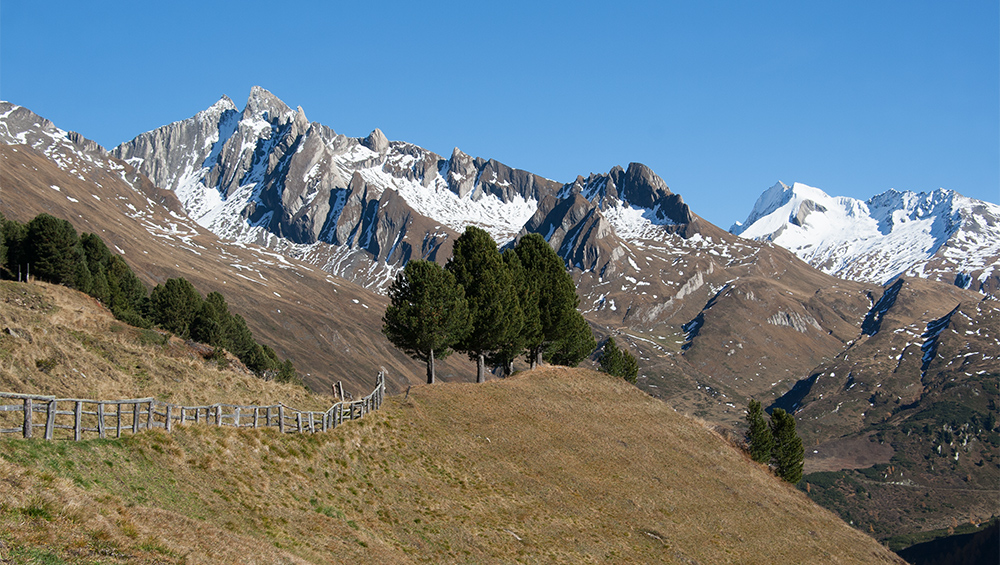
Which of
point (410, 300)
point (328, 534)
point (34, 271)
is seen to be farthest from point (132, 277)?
point (328, 534)

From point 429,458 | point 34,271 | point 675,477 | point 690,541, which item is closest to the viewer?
point 429,458

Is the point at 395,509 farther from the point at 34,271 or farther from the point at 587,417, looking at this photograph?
the point at 34,271

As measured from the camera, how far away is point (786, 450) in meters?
98.7

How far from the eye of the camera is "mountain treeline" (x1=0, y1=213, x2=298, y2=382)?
8200 centimetres

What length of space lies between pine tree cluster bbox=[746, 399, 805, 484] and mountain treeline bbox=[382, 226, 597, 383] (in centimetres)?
3034

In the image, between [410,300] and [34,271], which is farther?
[34,271]

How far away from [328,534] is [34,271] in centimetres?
7336

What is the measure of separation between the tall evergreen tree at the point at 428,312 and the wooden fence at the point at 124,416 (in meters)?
17.4

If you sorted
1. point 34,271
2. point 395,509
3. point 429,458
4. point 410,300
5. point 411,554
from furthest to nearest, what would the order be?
1. point 34,271
2. point 410,300
3. point 429,458
4. point 395,509
5. point 411,554

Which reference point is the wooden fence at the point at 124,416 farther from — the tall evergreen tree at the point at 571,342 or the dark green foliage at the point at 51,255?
the dark green foliage at the point at 51,255

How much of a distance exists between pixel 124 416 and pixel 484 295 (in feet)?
134

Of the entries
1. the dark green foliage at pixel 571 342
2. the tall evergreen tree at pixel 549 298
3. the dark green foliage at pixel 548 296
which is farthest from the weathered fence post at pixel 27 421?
the dark green foliage at pixel 571 342

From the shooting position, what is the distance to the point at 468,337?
221ft

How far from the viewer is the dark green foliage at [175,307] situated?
3573 inches
